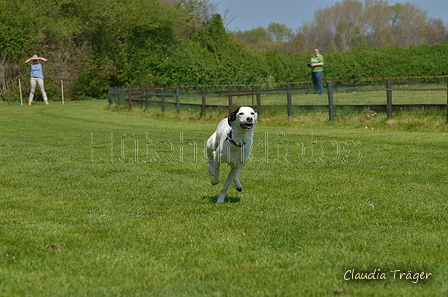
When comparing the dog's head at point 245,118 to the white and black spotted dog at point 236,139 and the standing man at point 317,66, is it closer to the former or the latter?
the white and black spotted dog at point 236,139

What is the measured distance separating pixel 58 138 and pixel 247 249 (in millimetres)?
13822

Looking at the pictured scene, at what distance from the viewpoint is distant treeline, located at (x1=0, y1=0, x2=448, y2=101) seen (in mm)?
41688

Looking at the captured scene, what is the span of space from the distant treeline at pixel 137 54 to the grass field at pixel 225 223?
28.8 metres

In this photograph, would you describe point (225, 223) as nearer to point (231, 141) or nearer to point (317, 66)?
point (231, 141)

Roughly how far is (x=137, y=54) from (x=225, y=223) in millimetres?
44934

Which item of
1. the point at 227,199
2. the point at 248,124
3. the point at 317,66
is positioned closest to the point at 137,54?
the point at 317,66

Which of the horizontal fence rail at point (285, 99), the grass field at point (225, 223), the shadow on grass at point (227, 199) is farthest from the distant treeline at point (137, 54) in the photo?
the shadow on grass at point (227, 199)

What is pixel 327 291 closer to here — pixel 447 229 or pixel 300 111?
pixel 447 229

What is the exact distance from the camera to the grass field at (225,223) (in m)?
4.99

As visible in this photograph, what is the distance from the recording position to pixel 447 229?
6645 millimetres

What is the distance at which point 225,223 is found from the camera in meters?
7.19

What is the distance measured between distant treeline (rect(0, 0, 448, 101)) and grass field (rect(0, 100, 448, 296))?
28.8 meters

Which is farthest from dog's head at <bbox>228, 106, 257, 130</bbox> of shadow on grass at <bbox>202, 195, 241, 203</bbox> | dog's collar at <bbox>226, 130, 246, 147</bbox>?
shadow on grass at <bbox>202, 195, 241, 203</bbox>

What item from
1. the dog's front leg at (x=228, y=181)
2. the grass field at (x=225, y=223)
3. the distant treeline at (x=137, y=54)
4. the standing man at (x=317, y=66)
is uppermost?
the distant treeline at (x=137, y=54)
